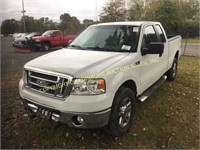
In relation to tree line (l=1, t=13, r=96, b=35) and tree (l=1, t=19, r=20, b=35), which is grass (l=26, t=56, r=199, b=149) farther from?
tree line (l=1, t=13, r=96, b=35)

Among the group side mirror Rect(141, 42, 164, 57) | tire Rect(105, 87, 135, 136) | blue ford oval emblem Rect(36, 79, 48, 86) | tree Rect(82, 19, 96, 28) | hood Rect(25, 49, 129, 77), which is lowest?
tire Rect(105, 87, 135, 136)

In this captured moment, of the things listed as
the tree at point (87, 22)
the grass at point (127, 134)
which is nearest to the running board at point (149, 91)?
the grass at point (127, 134)

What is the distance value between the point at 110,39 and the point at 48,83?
Result: 1.63 meters

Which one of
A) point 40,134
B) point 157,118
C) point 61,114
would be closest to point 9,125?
point 40,134

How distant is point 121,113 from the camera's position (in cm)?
325

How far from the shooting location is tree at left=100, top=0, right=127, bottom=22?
25.1 m

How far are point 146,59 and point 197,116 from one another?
1674mm

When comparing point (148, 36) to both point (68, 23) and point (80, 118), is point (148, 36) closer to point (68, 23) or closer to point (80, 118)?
point (80, 118)

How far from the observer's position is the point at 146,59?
3.96 meters

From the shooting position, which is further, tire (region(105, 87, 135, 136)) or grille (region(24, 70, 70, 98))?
tire (region(105, 87, 135, 136))

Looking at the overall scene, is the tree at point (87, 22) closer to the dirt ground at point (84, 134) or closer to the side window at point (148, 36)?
the side window at point (148, 36)

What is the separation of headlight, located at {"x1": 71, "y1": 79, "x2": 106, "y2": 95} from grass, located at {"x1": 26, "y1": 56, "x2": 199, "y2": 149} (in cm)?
99

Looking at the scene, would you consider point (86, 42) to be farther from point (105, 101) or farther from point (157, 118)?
point (157, 118)

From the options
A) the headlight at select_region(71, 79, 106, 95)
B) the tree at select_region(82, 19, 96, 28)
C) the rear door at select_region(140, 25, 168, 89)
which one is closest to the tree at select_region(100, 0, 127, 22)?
the tree at select_region(82, 19, 96, 28)
